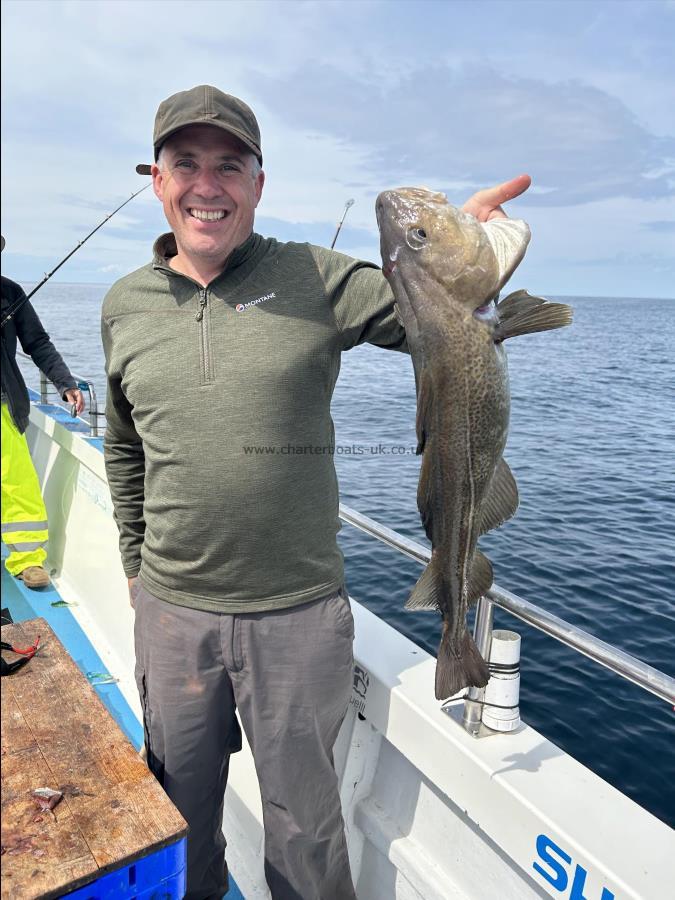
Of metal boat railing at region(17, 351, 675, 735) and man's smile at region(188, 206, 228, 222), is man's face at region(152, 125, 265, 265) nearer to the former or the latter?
man's smile at region(188, 206, 228, 222)

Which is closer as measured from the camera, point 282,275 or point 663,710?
point 282,275

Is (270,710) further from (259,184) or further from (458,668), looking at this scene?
(259,184)

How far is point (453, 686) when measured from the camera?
1.93m

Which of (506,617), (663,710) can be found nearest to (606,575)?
(506,617)

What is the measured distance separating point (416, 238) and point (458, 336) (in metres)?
0.28

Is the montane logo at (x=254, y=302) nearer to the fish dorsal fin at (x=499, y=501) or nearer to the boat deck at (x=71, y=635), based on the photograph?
→ the fish dorsal fin at (x=499, y=501)

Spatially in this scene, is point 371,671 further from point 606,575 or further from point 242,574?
point 606,575

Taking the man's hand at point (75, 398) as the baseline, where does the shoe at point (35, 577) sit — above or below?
below

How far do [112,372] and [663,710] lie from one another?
583 cm

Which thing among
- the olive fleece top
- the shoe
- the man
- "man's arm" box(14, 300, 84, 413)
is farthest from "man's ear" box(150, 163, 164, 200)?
the shoe

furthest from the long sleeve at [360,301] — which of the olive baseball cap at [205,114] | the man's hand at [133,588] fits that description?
the man's hand at [133,588]

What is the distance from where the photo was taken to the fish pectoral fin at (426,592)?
1.92 m

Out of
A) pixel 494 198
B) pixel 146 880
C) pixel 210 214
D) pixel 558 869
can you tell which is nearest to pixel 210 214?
pixel 210 214

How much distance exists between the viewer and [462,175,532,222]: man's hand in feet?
5.66
